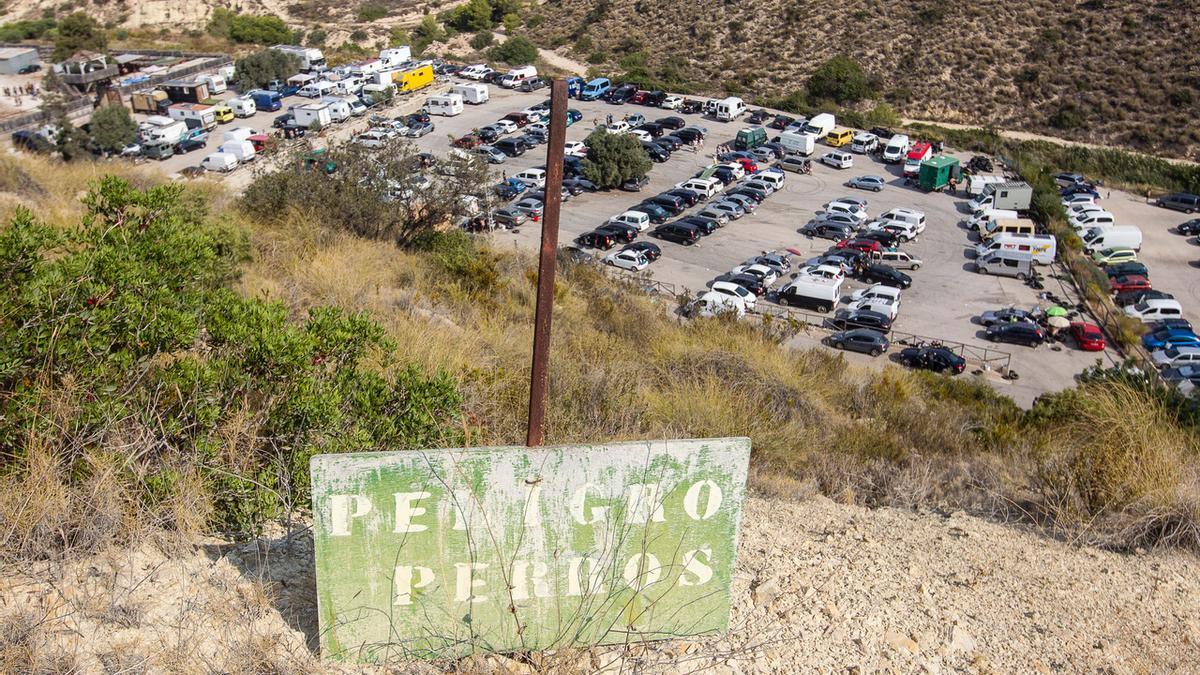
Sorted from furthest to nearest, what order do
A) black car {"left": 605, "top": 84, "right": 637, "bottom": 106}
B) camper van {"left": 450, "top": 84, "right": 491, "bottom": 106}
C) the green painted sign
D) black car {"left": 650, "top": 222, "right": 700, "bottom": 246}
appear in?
black car {"left": 605, "top": 84, "right": 637, "bottom": 106}
camper van {"left": 450, "top": 84, "right": 491, "bottom": 106}
black car {"left": 650, "top": 222, "right": 700, "bottom": 246}
the green painted sign

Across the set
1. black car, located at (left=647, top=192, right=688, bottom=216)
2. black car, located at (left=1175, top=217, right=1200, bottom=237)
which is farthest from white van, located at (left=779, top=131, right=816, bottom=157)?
black car, located at (left=1175, top=217, right=1200, bottom=237)

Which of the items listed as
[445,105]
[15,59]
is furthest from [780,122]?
[15,59]

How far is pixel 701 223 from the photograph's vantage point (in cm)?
3191

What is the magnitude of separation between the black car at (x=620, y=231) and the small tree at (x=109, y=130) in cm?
2365

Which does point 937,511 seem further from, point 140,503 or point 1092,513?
point 140,503

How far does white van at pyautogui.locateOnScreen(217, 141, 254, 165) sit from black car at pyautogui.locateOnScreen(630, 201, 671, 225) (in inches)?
Result: 681

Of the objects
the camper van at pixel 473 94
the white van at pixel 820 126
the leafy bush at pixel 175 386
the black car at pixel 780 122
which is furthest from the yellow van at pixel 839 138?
the leafy bush at pixel 175 386

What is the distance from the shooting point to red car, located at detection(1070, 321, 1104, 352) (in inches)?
965

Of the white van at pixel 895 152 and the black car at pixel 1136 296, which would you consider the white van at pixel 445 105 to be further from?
the black car at pixel 1136 296

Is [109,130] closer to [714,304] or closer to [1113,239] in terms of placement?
[714,304]

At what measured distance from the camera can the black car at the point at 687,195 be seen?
34463 mm

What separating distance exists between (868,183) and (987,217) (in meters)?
5.55

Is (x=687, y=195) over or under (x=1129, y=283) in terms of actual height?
under

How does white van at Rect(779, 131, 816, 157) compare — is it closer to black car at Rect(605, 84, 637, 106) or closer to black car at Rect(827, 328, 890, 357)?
black car at Rect(605, 84, 637, 106)
